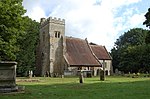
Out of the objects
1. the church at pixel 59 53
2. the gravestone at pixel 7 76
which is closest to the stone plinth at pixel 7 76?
the gravestone at pixel 7 76

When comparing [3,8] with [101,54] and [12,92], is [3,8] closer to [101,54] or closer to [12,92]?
[12,92]

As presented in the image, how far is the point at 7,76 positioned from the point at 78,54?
55.8 meters

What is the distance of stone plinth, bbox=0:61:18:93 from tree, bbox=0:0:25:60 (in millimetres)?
16515

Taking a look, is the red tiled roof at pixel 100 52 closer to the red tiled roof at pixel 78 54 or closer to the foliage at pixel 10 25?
the red tiled roof at pixel 78 54

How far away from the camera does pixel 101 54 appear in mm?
78750

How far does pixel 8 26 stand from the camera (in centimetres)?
3416

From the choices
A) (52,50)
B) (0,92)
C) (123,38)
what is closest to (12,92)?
(0,92)

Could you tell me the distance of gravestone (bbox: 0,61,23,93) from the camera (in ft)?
52.6

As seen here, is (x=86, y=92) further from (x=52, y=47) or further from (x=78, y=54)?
(x=78, y=54)

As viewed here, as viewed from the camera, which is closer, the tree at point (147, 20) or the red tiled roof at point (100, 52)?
the tree at point (147, 20)

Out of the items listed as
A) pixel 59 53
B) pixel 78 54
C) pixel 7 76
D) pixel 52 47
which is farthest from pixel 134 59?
pixel 7 76

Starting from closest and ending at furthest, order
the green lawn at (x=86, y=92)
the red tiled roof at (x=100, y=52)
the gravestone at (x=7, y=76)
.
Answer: the green lawn at (x=86, y=92) < the gravestone at (x=7, y=76) < the red tiled roof at (x=100, y=52)

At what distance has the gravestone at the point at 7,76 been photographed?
16.0 meters

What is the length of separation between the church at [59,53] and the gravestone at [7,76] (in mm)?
49184
